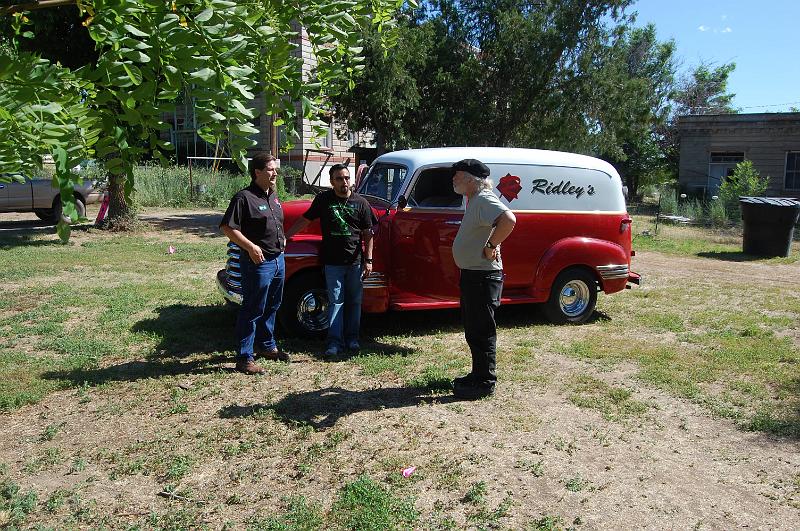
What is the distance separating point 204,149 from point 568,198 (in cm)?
2948

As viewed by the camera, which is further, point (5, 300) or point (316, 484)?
point (5, 300)

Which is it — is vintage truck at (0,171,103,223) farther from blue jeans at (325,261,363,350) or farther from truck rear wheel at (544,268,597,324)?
truck rear wheel at (544,268,597,324)

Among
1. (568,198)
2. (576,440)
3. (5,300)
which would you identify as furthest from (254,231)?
(5,300)

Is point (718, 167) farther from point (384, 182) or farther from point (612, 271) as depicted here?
point (384, 182)

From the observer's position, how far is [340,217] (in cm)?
656

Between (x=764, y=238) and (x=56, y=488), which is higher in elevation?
(x=764, y=238)

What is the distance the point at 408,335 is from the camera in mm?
7570

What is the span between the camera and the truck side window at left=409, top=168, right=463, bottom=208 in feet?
24.0

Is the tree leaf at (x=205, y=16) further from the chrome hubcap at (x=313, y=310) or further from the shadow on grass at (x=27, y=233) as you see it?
the shadow on grass at (x=27, y=233)

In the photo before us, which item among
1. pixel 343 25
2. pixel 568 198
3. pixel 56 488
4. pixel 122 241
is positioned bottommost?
pixel 56 488

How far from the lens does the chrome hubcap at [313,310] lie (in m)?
7.07

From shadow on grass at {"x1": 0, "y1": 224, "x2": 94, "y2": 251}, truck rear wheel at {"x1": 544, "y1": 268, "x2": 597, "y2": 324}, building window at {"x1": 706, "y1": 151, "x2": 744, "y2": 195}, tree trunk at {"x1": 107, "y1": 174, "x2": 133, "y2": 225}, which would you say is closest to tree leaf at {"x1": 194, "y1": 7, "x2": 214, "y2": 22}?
truck rear wheel at {"x1": 544, "y1": 268, "x2": 597, "y2": 324}

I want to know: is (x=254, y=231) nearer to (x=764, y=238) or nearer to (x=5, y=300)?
(x=5, y=300)

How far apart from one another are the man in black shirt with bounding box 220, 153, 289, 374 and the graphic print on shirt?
1.92 ft
